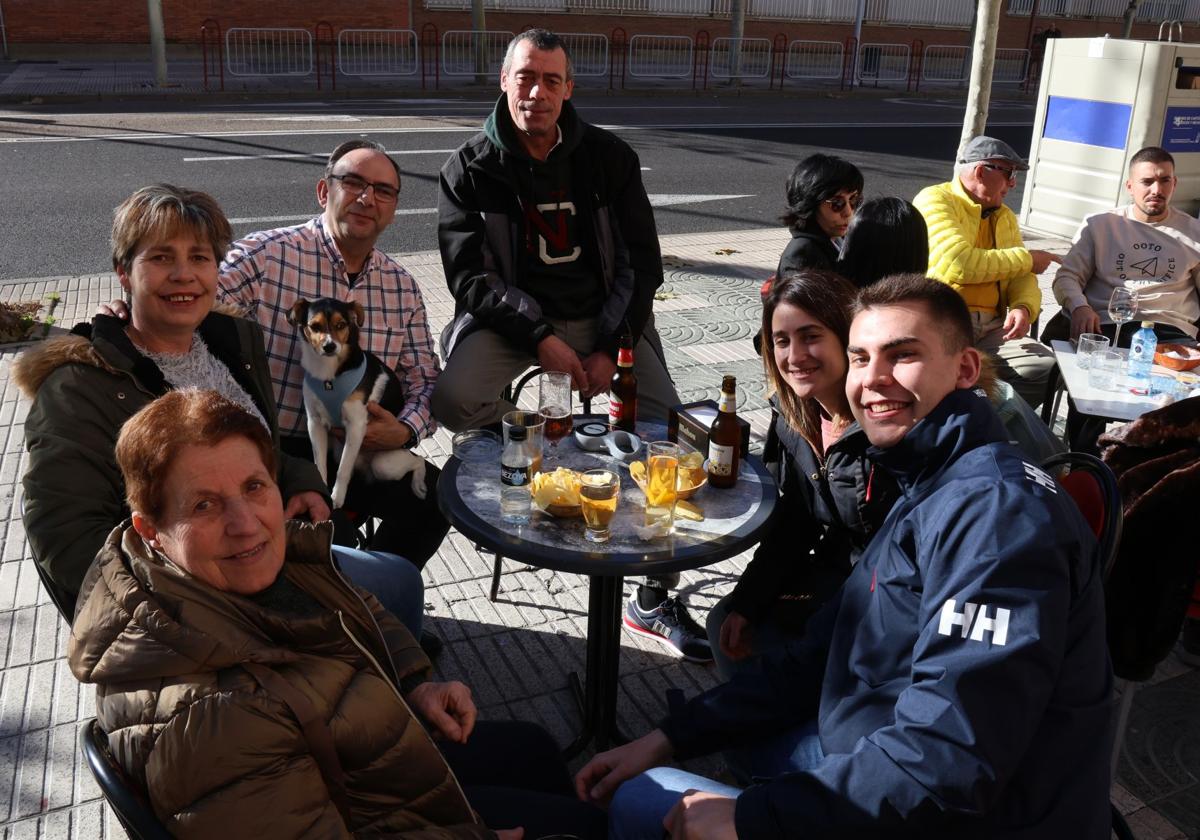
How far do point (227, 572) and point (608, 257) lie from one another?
301cm

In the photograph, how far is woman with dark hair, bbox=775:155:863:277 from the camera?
4.41m

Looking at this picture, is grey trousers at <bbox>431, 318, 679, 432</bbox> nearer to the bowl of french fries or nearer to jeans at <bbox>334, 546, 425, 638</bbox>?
jeans at <bbox>334, 546, 425, 638</bbox>

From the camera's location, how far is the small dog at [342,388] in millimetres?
3566

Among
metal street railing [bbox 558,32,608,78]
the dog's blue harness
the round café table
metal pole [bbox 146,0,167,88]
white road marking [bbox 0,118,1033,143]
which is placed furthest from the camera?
metal street railing [bbox 558,32,608,78]

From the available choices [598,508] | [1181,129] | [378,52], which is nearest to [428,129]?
[1181,129]

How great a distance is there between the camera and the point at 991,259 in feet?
17.1

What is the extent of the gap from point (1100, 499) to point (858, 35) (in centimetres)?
3024

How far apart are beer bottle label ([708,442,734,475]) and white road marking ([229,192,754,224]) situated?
7.02m

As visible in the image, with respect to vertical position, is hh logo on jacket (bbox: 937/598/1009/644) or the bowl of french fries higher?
hh logo on jacket (bbox: 937/598/1009/644)

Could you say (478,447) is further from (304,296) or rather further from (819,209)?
(819,209)

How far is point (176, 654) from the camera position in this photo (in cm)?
179

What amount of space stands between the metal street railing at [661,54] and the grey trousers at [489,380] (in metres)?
23.4

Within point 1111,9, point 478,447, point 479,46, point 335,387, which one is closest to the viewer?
point 478,447

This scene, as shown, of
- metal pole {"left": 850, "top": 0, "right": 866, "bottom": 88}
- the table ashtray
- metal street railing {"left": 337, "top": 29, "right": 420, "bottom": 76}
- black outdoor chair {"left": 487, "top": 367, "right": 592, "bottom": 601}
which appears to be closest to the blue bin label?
black outdoor chair {"left": 487, "top": 367, "right": 592, "bottom": 601}
